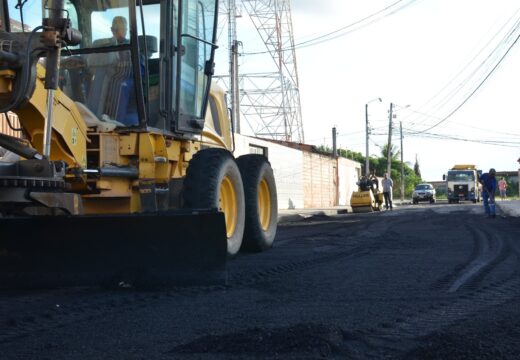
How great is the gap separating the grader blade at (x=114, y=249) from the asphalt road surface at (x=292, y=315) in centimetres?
15

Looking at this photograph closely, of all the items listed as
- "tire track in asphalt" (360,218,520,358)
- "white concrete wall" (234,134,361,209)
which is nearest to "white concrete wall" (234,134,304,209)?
"white concrete wall" (234,134,361,209)

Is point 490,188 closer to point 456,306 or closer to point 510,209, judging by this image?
point 510,209

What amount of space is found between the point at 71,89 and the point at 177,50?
4.07 ft

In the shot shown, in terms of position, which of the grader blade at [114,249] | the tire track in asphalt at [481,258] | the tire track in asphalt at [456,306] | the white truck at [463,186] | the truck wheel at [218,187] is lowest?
the tire track in asphalt at [456,306]

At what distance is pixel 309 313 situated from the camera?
524cm

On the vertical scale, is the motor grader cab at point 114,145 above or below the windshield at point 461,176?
below

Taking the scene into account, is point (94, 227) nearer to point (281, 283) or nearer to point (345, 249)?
point (281, 283)

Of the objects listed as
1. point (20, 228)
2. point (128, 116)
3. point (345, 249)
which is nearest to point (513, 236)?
point (345, 249)

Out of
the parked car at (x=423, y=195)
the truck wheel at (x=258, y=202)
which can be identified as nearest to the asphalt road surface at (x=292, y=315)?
the truck wheel at (x=258, y=202)

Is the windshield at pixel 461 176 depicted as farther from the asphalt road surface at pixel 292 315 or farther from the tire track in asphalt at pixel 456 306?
the asphalt road surface at pixel 292 315

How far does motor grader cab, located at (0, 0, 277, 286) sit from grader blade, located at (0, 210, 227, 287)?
0.01 metres

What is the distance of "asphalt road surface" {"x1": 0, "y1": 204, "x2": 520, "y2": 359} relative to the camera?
4.16 metres

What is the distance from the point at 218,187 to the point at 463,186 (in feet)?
146

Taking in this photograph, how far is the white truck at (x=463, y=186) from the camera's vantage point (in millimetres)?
49312
